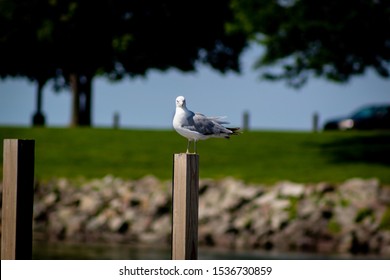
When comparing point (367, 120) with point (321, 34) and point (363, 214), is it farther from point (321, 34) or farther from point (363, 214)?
point (363, 214)

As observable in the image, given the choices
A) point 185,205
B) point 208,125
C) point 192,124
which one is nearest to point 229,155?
point 208,125

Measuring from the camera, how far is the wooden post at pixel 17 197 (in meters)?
7.17

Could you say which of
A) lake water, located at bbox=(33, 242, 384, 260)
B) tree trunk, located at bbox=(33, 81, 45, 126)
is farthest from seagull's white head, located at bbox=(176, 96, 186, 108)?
tree trunk, located at bbox=(33, 81, 45, 126)

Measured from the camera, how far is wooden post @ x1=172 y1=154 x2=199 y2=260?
22.3 ft

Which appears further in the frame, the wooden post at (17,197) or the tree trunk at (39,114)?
the tree trunk at (39,114)

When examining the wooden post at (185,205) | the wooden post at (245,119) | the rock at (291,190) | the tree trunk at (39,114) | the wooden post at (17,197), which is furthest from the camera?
the wooden post at (245,119)

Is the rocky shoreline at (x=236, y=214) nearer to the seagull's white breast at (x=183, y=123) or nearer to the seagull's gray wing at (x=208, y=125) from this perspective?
the seagull's gray wing at (x=208, y=125)

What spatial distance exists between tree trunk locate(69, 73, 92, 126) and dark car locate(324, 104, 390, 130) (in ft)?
32.9

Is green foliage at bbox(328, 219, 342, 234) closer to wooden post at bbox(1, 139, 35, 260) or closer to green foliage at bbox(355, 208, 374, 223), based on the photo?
green foliage at bbox(355, 208, 374, 223)

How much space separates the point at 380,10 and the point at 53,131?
11955mm

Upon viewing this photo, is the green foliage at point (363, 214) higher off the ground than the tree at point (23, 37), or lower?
lower

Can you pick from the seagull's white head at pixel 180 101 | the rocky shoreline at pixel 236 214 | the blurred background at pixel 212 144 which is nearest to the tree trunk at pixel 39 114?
the blurred background at pixel 212 144

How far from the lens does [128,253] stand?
1891 cm

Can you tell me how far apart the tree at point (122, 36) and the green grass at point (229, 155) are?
5.74 m
